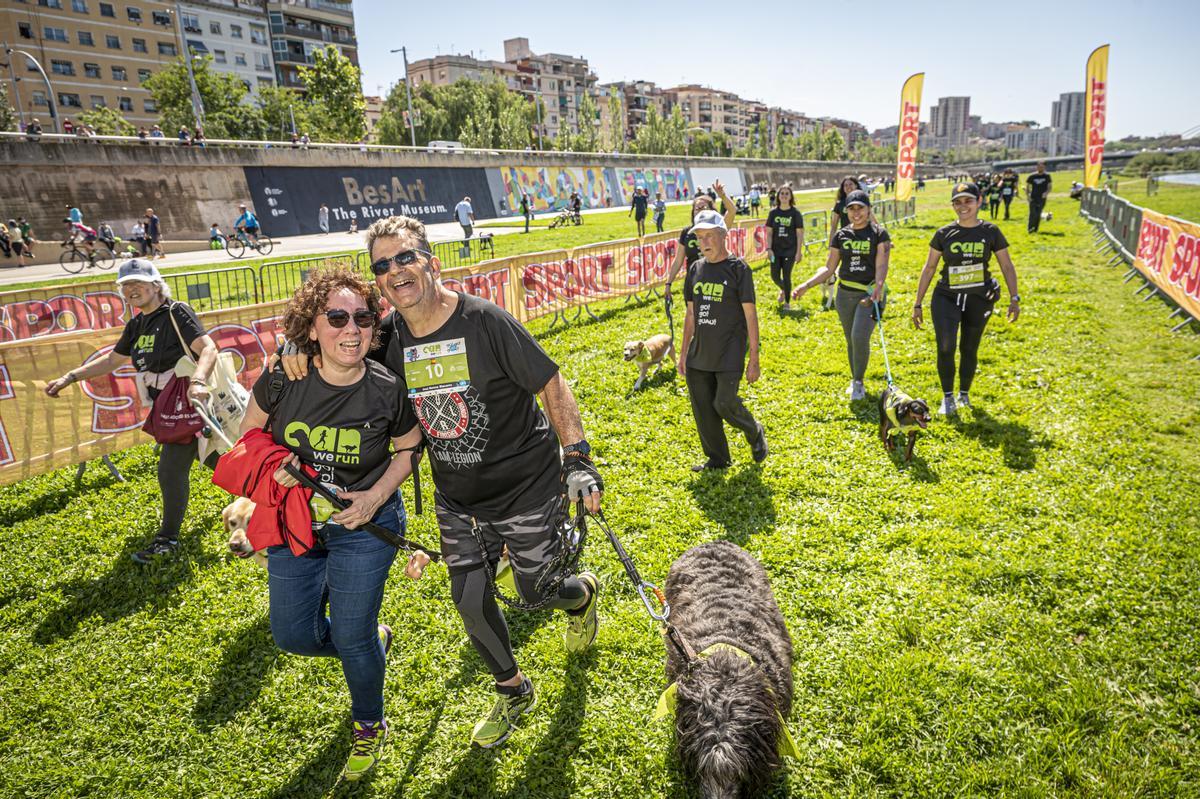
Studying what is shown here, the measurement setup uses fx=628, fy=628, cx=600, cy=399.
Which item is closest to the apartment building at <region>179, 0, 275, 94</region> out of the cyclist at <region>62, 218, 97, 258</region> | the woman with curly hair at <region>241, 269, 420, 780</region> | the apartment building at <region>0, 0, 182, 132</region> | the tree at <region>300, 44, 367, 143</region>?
the apartment building at <region>0, 0, 182, 132</region>

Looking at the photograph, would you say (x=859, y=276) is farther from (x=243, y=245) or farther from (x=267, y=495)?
(x=243, y=245)

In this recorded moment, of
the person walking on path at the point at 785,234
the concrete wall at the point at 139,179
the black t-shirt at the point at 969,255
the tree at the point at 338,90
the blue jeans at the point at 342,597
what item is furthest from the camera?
the tree at the point at 338,90

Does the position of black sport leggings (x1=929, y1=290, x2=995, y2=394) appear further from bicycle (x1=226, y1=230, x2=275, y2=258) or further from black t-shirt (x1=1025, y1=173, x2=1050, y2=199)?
bicycle (x1=226, y1=230, x2=275, y2=258)

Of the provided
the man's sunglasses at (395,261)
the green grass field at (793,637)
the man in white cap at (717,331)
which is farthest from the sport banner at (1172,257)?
the man's sunglasses at (395,261)

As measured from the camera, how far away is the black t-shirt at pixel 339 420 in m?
3.00

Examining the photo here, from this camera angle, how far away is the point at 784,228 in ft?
36.9

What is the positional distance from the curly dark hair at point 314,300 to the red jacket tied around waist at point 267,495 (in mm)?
536

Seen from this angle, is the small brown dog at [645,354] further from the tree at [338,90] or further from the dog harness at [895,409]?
the tree at [338,90]

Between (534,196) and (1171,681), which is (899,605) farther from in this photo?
(534,196)

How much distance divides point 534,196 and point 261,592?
1780 inches

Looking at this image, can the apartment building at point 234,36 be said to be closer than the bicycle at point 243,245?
No

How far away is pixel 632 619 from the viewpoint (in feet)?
14.0

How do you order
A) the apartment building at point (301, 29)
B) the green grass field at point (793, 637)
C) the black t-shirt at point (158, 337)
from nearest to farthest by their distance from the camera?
1. the green grass field at point (793, 637)
2. the black t-shirt at point (158, 337)
3. the apartment building at point (301, 29)

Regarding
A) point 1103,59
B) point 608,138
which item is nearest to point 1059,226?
point 1103,59
